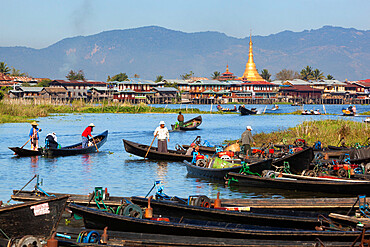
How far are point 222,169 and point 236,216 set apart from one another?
23.4 ft

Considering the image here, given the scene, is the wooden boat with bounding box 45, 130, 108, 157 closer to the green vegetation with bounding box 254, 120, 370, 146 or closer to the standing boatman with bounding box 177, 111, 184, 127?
the green vegetation with bounding box 254, 120, 370, 146

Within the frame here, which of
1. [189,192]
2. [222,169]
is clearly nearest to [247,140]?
[222,169]

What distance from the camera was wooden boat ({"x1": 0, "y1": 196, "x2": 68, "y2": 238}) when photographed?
9711 mm

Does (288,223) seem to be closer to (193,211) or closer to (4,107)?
(193,211)

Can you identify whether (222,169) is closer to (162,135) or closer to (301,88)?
(162,135)

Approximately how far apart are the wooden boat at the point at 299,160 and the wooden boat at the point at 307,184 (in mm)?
997

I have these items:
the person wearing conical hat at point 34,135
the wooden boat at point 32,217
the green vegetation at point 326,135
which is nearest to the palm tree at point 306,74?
the green vegetation at point 326,135

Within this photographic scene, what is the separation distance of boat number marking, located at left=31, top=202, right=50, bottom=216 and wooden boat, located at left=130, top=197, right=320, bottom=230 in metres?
2.61

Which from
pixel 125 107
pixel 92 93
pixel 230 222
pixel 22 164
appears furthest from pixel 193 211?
pixel 92 93

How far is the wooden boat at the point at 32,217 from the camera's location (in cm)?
971

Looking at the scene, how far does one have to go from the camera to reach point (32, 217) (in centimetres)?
983

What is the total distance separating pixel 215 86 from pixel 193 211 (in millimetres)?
132567

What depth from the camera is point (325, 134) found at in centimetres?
2981

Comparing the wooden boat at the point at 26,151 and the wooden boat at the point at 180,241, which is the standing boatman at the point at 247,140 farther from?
the wooden boat at the point at 180,241
